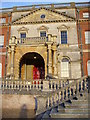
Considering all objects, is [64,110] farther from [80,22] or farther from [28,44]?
[80,22]

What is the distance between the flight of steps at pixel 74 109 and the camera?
668cm

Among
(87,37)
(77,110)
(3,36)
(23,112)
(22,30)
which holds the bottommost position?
(23,112)

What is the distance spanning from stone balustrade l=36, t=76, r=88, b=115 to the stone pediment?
13086mm

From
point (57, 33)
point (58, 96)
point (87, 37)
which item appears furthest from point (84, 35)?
point (58, 96)

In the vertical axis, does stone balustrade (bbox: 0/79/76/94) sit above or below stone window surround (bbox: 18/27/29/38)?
below

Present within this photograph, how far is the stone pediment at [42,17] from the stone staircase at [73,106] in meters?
13.1

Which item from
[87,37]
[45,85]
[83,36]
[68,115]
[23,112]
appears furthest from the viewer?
[87,37]

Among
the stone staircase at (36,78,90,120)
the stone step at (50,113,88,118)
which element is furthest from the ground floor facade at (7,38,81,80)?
the stone step at (50,113,88,118)

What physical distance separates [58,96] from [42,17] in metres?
14.3

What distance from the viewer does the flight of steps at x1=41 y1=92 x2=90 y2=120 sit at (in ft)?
21.9

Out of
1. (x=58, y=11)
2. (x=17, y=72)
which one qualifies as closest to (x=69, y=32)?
(x=58, y=11)

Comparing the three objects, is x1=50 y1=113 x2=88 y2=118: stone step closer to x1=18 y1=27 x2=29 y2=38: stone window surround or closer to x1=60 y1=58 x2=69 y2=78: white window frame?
x1=60 y1=58 x2=69 y2=78: white window frame

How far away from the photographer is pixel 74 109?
7.05 metres

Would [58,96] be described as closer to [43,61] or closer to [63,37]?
[43,61]
